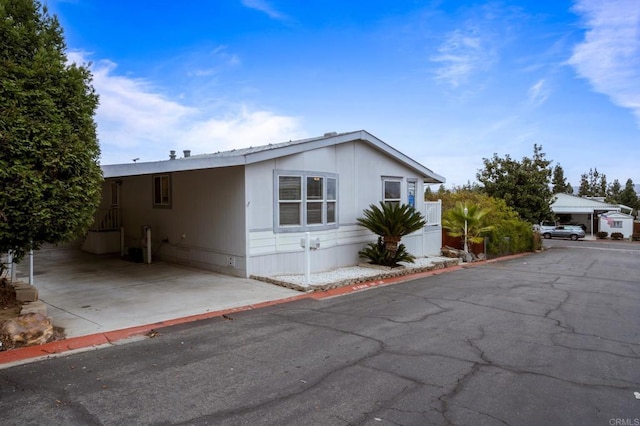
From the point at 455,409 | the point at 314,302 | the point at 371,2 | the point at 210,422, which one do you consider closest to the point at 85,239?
the point at 314,302

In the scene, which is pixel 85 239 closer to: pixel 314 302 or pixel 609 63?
pixel 314 302

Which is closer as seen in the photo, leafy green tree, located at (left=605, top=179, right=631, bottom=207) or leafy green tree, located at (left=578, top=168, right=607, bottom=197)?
leafy green tree, located at (left=605, top=179, right=631, bottom=207)

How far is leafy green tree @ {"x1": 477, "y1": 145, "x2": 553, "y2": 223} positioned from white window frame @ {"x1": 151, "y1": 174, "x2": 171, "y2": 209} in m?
23.5

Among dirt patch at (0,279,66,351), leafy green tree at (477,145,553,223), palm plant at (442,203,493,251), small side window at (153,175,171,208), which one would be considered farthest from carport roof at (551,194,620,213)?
dirt patch at (0,279,66,351)

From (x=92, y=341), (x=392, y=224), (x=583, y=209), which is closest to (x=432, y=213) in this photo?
(x=392, y=224)

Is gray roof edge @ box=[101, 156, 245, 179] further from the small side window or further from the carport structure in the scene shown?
the carport structure

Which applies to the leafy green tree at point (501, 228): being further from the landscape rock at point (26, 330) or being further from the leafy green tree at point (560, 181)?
the leafy green tree at point (560, 181)

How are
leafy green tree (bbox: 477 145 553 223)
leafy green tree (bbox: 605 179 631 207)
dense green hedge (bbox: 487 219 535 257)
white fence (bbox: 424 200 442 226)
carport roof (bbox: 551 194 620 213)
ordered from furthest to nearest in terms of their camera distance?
leafy green tree (bbox: 605 179 631 207) < carport roof (bbox: 551 194 620 213) < leafy green tree (bbox: 477 145 553 223) < dense green hedge (bbox: 487 219 535 257) < white fence (bbox: 424 200 442 226)

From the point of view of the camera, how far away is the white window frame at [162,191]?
12398 millimetres

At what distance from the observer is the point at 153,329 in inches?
239

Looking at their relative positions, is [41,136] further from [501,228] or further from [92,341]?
[501,228]

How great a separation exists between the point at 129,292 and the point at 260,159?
4.00 meters

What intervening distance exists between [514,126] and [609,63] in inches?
286

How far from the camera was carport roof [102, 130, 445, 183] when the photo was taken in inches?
271
